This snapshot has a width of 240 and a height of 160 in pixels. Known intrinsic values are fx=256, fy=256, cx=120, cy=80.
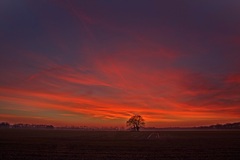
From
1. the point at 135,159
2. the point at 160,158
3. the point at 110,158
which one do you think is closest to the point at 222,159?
the point at 160,158

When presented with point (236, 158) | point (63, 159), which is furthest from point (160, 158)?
point (63, 159)

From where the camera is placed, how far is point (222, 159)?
89.0 ft

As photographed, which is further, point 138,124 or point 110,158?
point 138,124

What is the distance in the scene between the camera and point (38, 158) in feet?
90.0

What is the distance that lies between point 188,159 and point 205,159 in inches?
73.2

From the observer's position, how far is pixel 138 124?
17600 cm

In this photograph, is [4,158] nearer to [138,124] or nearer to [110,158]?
[110,158]

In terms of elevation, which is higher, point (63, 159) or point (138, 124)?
point (138, 124)

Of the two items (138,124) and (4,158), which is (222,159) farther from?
(138,124)

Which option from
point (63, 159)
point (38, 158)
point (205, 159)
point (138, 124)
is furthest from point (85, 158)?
point (138, 124)

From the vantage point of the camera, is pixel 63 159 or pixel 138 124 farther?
pixel 138 124

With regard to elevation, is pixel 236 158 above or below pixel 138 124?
below

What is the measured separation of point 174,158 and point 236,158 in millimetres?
6769

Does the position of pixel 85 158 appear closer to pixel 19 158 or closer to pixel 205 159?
pixel 19 158
